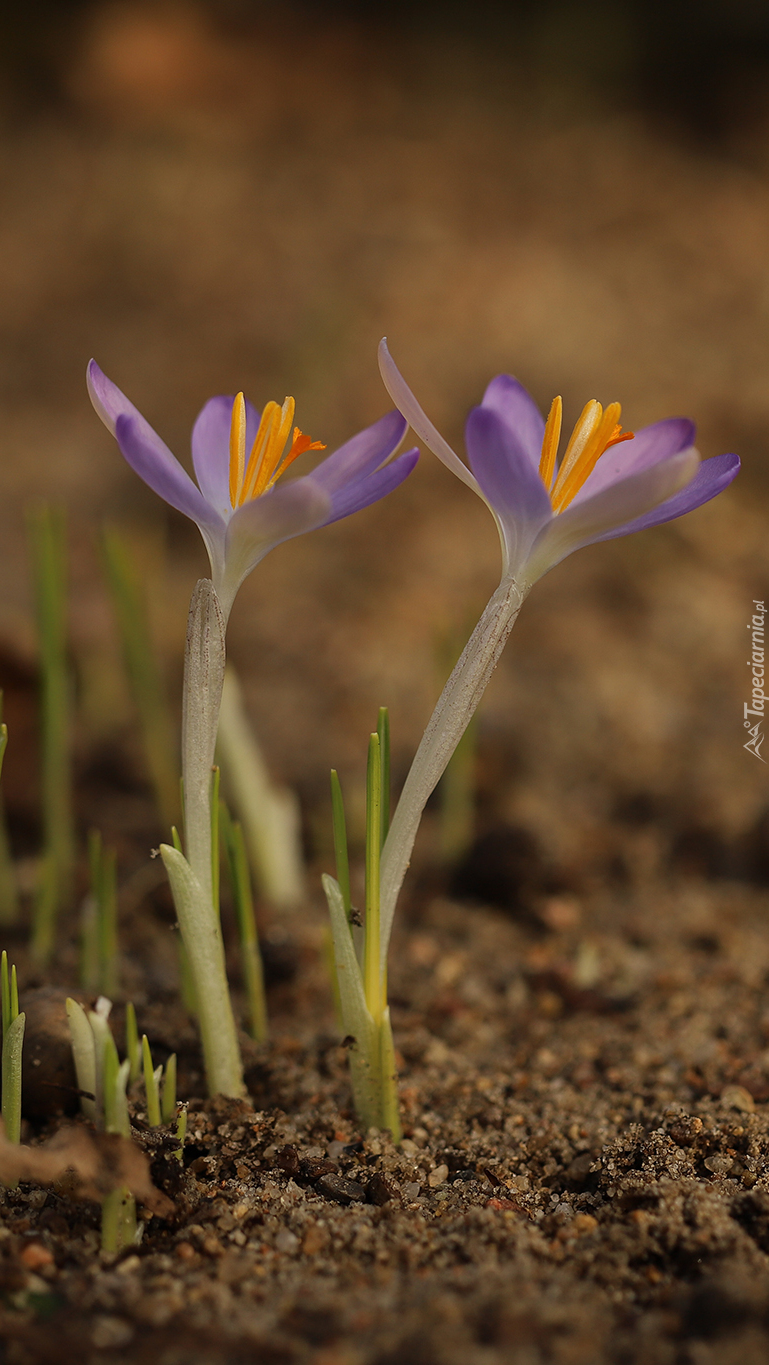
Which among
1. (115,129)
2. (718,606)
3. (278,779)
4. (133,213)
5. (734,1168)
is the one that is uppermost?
(115,129)

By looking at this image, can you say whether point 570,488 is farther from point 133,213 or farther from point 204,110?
point 204,110

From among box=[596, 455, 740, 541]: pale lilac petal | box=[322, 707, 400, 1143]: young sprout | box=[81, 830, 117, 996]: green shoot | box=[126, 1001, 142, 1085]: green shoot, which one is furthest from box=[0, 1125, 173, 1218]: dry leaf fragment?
box=[596, 455, 740, 541]: pale lilac petal

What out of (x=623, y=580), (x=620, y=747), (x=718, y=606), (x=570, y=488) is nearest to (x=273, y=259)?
(x=623, y=580)

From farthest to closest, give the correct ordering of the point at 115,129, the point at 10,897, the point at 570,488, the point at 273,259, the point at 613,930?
the point at 115,129, the point at 273,259, the point at 613,930, the point at 10,897, the point at 570,488

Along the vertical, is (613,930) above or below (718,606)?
below

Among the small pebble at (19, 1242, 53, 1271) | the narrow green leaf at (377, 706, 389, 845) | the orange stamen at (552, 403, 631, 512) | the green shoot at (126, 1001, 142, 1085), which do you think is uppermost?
the orange stamen at (552, 403, 631, 512)

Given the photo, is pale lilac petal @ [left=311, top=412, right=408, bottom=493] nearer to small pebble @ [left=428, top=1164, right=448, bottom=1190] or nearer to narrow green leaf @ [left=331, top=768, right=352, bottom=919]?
narrow green leaf @ [left=331, top=768, right=352, bottom=919]
